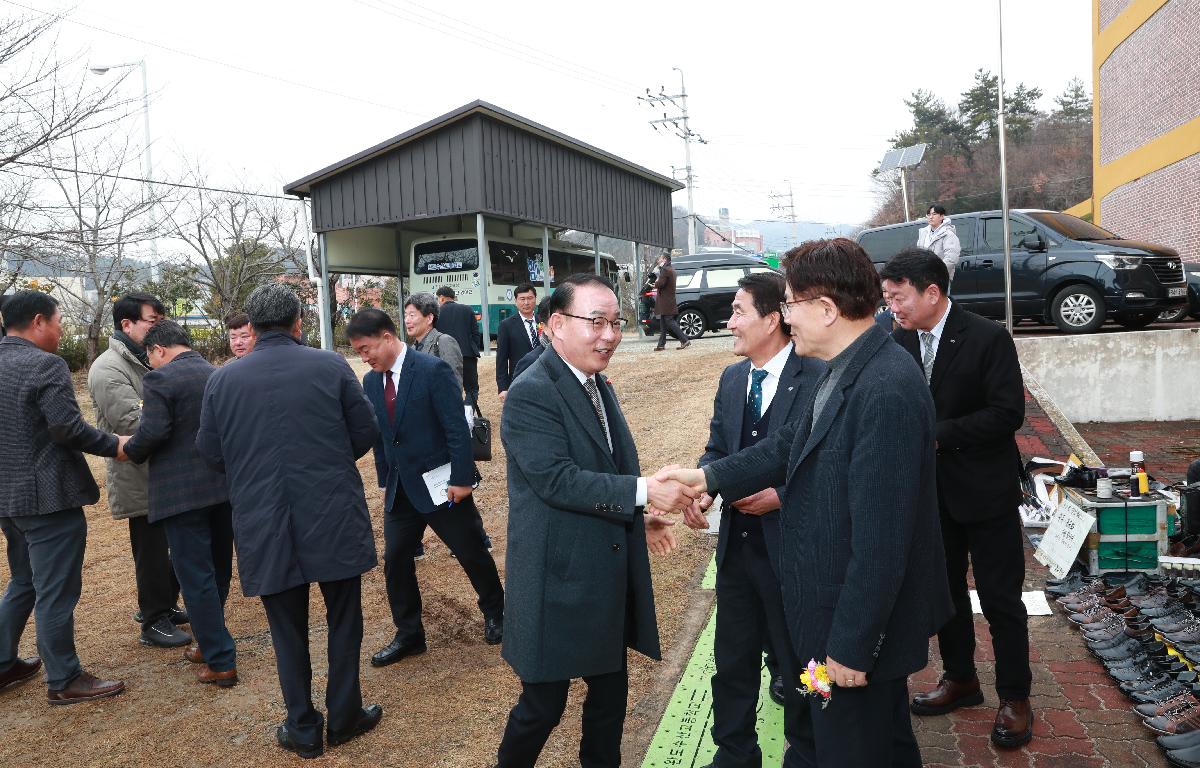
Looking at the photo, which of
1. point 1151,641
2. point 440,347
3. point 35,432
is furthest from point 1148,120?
point 35,432

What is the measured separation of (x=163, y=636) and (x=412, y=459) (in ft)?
7.11

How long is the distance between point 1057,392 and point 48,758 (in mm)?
12127

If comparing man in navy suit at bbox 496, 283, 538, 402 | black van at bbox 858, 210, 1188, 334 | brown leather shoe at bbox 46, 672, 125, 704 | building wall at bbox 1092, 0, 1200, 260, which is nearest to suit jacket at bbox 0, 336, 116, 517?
brown leather shoe at bbox 46, 672, 125, 704

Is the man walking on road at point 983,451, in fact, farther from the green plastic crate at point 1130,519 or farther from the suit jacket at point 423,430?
the suit jacket at point 423,430

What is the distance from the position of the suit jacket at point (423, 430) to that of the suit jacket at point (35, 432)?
1.56 m

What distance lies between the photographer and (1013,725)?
326 centimetres

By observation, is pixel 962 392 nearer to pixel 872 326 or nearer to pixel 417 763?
pixel 872 326

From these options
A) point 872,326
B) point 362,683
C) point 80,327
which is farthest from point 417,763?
point 80,327

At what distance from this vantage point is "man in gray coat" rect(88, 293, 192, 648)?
4.88 metres

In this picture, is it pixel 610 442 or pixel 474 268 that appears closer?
pixel 610 442

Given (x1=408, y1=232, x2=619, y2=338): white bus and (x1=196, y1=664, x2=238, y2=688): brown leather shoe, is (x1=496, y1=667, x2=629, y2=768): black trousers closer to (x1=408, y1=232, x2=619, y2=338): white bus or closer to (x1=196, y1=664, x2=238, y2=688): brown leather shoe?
(x1=196, y1=664, x2=238, y2=688): brown leather shoe

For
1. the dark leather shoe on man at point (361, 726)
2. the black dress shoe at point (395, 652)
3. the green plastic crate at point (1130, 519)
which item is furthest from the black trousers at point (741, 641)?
the green plastic crate at point (1130, 519)

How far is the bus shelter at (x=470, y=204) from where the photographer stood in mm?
16609

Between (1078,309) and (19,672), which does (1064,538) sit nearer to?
(19,672)
